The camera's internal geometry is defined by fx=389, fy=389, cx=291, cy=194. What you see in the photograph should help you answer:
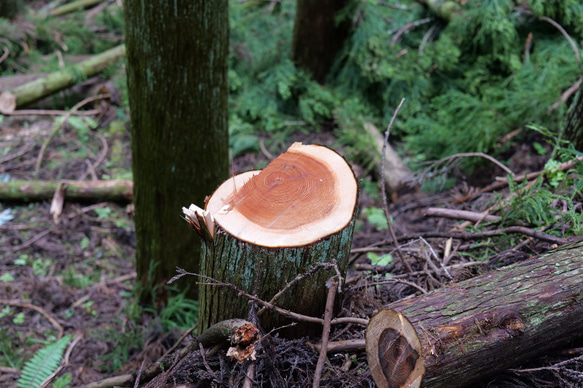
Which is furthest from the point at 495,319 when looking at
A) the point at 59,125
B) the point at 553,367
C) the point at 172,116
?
the point at 59,125

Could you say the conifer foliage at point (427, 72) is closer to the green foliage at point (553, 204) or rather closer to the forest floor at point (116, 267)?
the forest floor at point (116, 267)

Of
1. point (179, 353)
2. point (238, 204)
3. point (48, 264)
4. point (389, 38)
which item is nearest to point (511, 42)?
point (389, 38)

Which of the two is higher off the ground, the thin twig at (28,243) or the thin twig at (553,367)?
the thin twig at (553,367)

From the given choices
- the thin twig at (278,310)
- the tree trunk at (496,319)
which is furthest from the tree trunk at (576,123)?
the thin twig at (278,310)

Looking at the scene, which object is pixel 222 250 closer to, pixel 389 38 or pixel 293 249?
pixel 293 249

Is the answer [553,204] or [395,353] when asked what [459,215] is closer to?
[553,204]

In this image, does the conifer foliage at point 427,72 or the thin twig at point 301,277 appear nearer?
the thin twig at point 301,277

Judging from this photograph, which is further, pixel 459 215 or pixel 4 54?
pixel 4 54
